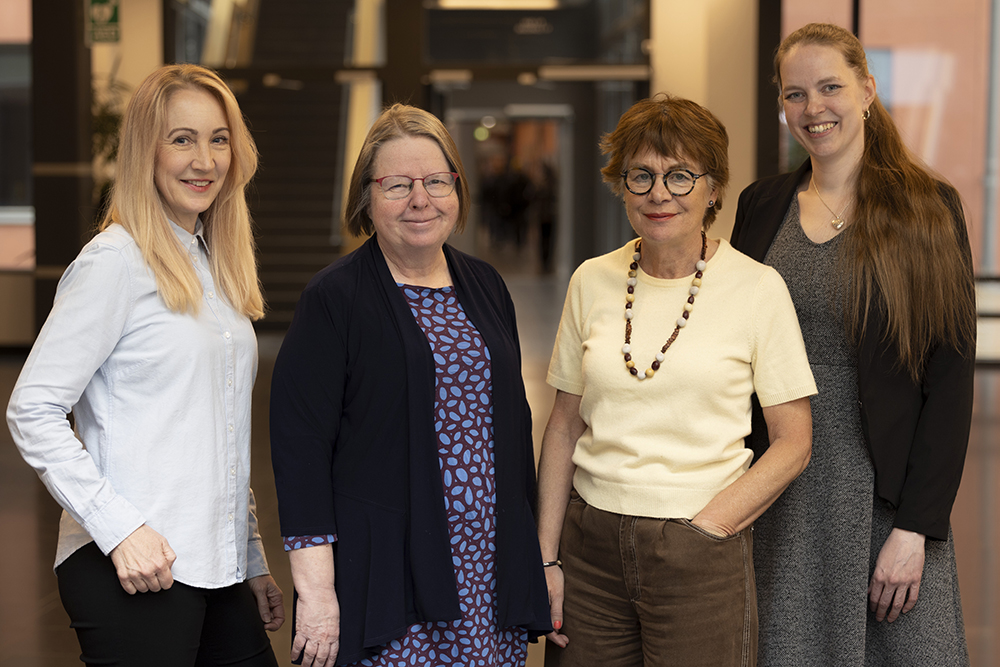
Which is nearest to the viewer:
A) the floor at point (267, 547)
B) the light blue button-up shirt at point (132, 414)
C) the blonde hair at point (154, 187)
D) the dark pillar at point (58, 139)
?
the light blue button-up shirt at point (132, 414)

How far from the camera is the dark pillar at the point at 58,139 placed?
9250 millimetres

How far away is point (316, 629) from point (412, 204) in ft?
2.61

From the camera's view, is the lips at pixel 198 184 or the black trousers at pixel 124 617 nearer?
the black trousers at pixel 124 617

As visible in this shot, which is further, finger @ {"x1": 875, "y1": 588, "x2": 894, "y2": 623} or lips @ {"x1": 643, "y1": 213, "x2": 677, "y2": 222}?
finger @ {"x1": 875, "y1": 588, "x2": 894, "y2": 623}

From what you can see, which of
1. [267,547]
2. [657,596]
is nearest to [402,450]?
[657,596]

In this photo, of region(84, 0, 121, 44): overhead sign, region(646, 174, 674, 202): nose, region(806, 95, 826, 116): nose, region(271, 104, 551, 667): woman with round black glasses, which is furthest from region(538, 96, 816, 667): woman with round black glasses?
region(84, 0, 121, 44): overhead sign

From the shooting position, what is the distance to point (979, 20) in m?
9.37

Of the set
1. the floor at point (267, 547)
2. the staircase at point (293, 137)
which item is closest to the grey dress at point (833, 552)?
the floor at point (267, 547)

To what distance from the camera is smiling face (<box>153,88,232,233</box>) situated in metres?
1.83

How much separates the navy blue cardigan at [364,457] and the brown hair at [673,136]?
56 cm

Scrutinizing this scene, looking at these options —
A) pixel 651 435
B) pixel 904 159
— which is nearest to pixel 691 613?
pixel 651 435

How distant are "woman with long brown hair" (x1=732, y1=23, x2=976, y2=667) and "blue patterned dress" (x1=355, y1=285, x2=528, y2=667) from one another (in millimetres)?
635

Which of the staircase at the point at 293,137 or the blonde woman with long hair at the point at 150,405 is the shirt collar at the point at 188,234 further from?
the staircase at the point at 293,137

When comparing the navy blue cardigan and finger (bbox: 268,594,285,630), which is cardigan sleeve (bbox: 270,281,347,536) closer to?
the navy blue cardigan
